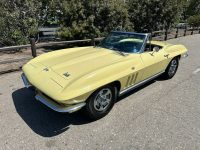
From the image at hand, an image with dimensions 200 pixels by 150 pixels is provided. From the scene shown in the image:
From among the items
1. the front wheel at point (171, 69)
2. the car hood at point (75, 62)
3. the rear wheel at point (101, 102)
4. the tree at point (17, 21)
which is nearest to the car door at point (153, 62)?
the front wheel at point (171, 69)

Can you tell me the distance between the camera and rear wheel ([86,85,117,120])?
339 cm

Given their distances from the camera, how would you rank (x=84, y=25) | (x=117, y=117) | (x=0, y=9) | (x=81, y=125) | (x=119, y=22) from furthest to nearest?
(x=119, y=22) → (x=84, y=25) → (x=0, y=9) → (x=117, y=117) → (x=81, y=125)

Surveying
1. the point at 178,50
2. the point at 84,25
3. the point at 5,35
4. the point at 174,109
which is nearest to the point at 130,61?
the point at 174,109

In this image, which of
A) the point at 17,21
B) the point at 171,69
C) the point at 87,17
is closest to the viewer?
the point at 171,69

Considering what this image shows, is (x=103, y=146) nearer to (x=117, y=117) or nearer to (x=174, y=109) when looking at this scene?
(x=117, y=117)

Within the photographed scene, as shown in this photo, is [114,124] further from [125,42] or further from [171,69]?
[171,69]

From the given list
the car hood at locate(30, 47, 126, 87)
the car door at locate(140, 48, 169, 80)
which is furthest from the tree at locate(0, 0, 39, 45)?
the car door at locate(140, 48, 169, 80)

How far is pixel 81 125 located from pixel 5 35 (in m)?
6.80

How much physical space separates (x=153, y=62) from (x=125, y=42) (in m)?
0.77

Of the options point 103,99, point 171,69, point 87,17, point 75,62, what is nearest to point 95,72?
point 103,99

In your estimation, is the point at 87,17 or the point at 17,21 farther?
the point at 87,17

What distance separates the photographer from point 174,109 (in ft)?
13.5

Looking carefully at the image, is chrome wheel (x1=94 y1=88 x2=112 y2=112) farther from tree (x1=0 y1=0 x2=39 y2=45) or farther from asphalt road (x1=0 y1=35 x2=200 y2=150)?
tree (x1=0 y1=0 x2=39 y2=45)

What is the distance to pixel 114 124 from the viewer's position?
3562 mm
